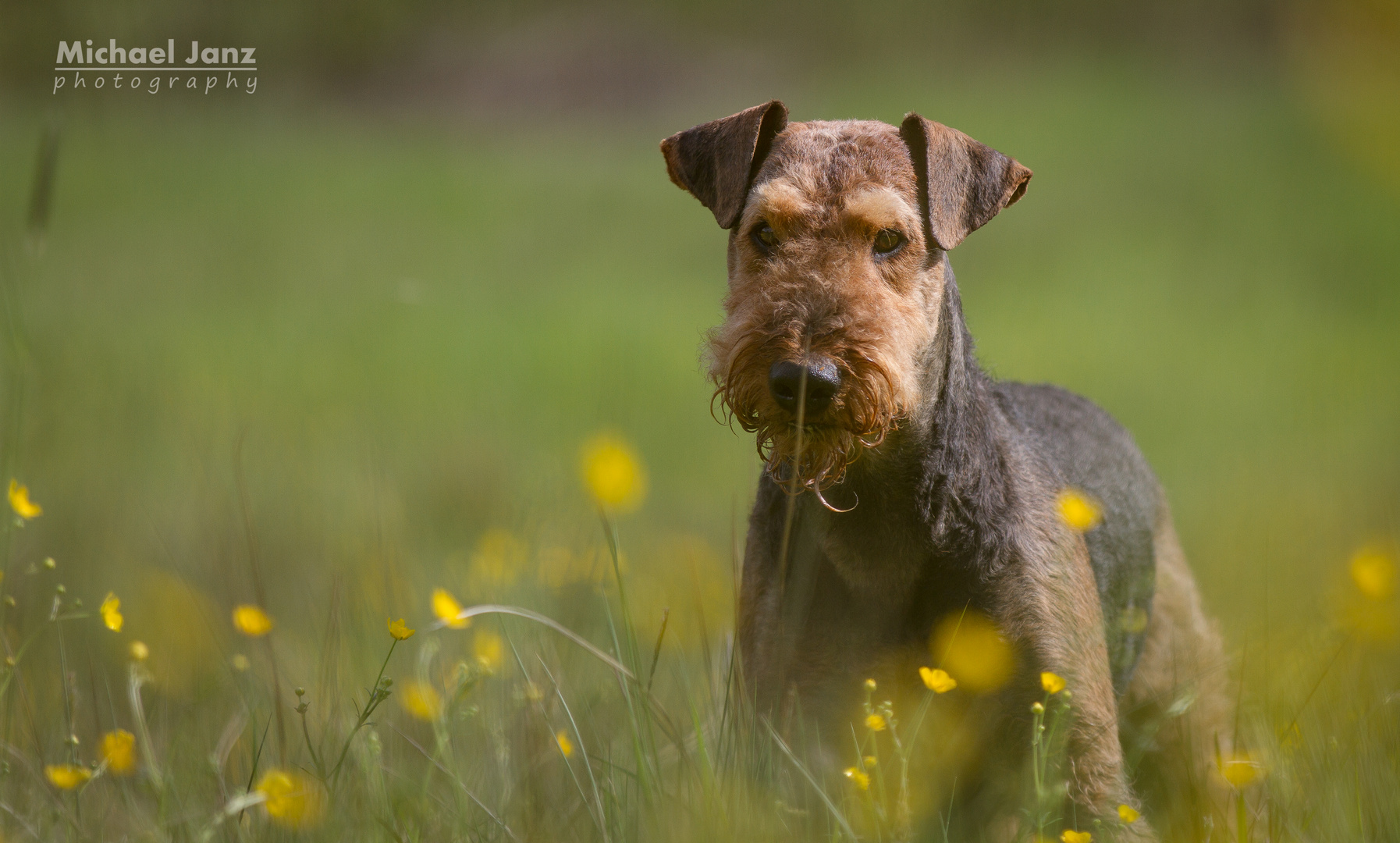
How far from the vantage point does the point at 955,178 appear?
331 centimetres

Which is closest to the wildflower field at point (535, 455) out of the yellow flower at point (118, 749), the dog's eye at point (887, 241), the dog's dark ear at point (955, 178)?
the yellow flower at point (118, 749)

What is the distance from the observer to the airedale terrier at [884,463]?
2816mm

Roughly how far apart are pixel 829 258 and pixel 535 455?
4515 mm

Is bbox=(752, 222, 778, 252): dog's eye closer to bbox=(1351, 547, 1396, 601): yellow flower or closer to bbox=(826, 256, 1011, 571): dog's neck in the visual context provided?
bbox=(826, 256, 1011, 571): dog's neck

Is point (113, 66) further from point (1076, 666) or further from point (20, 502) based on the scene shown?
point (1076, 666)

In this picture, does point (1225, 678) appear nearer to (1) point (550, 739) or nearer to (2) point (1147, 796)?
(2) point (1147, 796)

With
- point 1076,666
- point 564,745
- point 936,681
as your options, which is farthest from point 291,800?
point 1076,666

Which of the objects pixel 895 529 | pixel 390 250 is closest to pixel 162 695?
pixel 895 529

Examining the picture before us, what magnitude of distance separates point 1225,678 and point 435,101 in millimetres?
13447

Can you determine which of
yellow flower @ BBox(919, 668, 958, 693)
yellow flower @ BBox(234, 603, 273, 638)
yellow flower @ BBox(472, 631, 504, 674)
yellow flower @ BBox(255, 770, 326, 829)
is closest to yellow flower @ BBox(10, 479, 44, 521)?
yellow flower @ BBox(234, 603, 273, 638)

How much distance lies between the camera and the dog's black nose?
104 inches

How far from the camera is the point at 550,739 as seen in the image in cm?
308

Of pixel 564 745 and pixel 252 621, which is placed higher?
pixel 252 621

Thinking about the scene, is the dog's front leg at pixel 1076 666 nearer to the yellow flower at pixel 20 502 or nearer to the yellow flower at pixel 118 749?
the yellow flower at pixel 118 749
